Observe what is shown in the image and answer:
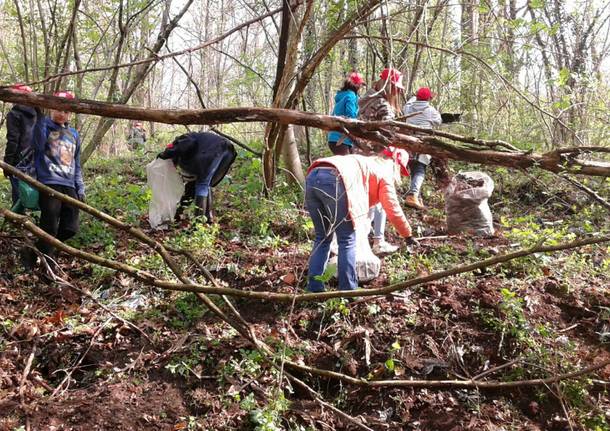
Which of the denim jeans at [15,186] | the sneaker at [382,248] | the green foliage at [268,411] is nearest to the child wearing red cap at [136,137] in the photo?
the denim jeans at [15,186]

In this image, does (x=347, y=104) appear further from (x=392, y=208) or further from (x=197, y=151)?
(x=392, y=208)

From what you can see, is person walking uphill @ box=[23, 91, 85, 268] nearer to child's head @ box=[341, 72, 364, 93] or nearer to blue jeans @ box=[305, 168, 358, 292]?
blue jeans @ box=[305, 168, 358, 292]

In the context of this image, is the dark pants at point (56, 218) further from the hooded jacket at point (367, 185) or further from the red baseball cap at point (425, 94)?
the red baseball cap at point (425, 94)

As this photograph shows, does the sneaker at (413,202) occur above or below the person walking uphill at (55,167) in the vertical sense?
below

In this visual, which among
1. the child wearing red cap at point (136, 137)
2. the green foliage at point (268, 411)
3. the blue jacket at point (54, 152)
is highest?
the child wearing red cap at point (136, 137)

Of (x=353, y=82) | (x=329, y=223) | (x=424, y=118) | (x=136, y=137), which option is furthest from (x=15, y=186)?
(x=136, y=137)

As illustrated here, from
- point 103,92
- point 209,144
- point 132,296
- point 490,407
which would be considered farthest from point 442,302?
point 103,92

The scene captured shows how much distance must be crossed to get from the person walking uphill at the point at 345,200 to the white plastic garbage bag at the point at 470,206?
1683mm

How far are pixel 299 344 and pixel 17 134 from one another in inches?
129

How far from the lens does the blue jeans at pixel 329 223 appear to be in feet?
11.6

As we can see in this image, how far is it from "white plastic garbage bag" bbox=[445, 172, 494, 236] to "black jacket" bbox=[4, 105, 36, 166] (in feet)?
13.9

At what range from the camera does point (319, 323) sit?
146 inches

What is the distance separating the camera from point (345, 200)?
3520 mm

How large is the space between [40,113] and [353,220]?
117 inches
